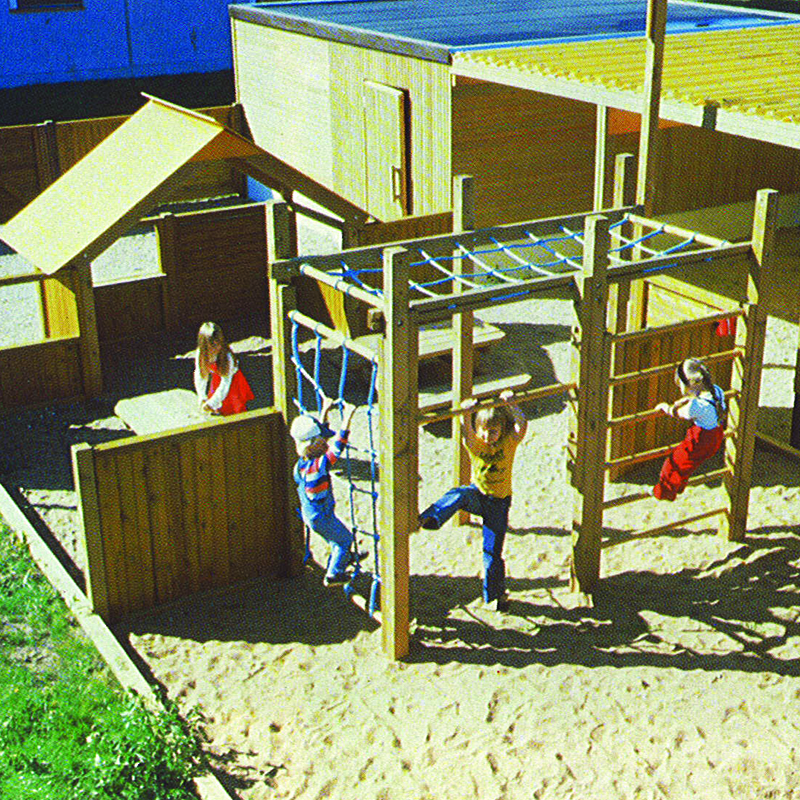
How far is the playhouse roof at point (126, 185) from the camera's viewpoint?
38.0 ft

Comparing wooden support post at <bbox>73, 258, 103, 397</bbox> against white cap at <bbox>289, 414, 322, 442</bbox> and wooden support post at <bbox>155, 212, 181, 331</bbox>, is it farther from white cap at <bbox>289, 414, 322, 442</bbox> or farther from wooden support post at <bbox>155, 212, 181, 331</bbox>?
white cap at <bbox>289, 414, 322, 442</bbox>

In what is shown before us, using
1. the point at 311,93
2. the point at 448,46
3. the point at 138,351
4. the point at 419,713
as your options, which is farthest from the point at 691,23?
the point at 419,713

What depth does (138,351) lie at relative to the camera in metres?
13.6

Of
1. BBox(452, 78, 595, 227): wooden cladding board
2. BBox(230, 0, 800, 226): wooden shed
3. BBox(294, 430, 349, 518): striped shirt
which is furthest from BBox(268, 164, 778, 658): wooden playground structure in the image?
BBox(452, 78, 595, 227): wooden cladding board

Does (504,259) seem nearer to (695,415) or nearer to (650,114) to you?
(650,114)

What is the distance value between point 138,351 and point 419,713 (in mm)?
7794

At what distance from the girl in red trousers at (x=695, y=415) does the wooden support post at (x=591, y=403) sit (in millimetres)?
556

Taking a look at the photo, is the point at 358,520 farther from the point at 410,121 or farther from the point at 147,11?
the point at 147,11

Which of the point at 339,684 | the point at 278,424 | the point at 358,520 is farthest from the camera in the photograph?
the point at 358,520

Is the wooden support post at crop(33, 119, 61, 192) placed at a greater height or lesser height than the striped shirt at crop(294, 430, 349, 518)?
greater

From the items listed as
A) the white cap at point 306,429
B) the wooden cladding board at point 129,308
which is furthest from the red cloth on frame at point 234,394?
the wooden cladding board at point 129,308

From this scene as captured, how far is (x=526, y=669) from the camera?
24.1 ft

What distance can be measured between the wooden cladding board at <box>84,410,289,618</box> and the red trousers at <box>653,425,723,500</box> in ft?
9.12

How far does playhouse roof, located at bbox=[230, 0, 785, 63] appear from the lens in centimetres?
1488
